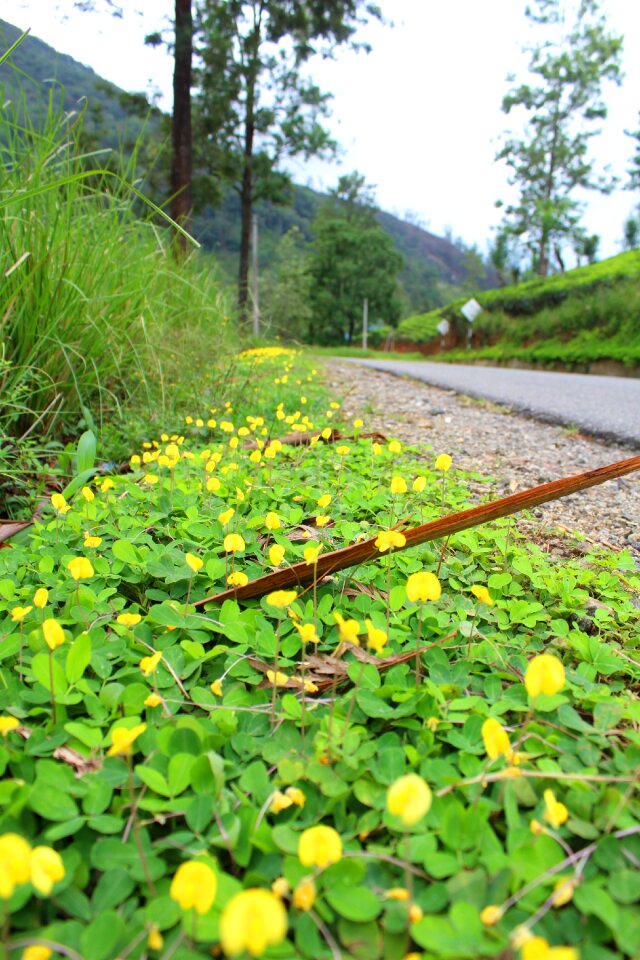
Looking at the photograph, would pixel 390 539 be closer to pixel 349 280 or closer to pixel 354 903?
pixel 354 903

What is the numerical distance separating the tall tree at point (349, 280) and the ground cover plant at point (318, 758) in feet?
143

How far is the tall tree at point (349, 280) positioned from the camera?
145ft

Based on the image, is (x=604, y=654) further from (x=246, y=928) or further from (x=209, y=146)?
(x=209, y=146)

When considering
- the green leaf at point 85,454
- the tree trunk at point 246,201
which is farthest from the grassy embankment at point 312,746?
the tree trunk at point 246,201

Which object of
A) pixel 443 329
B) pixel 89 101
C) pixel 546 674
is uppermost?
pixel 443 329

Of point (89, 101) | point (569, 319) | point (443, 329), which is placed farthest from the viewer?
point (443, 329)

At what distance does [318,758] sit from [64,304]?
7.08ft

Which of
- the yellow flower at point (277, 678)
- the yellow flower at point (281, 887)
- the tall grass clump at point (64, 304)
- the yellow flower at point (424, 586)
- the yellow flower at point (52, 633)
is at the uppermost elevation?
the tall grass clump at point (64, 304)

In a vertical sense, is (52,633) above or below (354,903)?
above

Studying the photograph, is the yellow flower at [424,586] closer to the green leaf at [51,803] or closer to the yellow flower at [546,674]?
the yellow flower at [546,674]

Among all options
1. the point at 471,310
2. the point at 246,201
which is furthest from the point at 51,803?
the point at 471,310

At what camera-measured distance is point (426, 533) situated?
1.16 m

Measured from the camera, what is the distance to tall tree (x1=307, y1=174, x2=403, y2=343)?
4406 cm

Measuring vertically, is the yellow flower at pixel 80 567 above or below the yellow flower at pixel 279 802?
above
